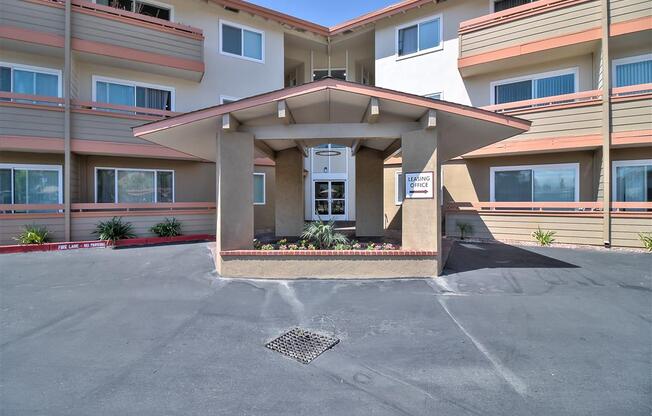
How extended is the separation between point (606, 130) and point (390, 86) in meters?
8.47

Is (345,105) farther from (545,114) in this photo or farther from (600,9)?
(600,9)

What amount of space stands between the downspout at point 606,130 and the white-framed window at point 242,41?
13375mm

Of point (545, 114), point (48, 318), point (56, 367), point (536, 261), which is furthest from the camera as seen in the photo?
point (545, 114)

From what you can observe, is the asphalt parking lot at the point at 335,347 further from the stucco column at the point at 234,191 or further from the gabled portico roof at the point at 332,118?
the gabled portico roof at the point at 332,118

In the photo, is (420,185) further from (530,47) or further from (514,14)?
(514,14)

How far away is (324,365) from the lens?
3.40m

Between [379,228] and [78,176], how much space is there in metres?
11.6

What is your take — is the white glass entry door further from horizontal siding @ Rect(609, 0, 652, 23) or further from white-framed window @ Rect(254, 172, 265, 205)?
Answer: horizontal siding @ Rect(609, 0, 652, 23)

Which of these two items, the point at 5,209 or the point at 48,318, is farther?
the point at 5,209

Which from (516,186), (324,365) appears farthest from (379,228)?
(324,365)

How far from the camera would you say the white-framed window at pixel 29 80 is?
10.4m

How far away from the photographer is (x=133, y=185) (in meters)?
12.4

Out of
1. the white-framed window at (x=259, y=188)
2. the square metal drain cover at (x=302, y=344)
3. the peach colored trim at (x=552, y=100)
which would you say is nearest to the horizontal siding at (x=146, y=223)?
the white-framed window at (x=259, y=188)

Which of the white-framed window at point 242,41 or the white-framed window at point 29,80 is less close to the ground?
the white-framed window at point 242,41
